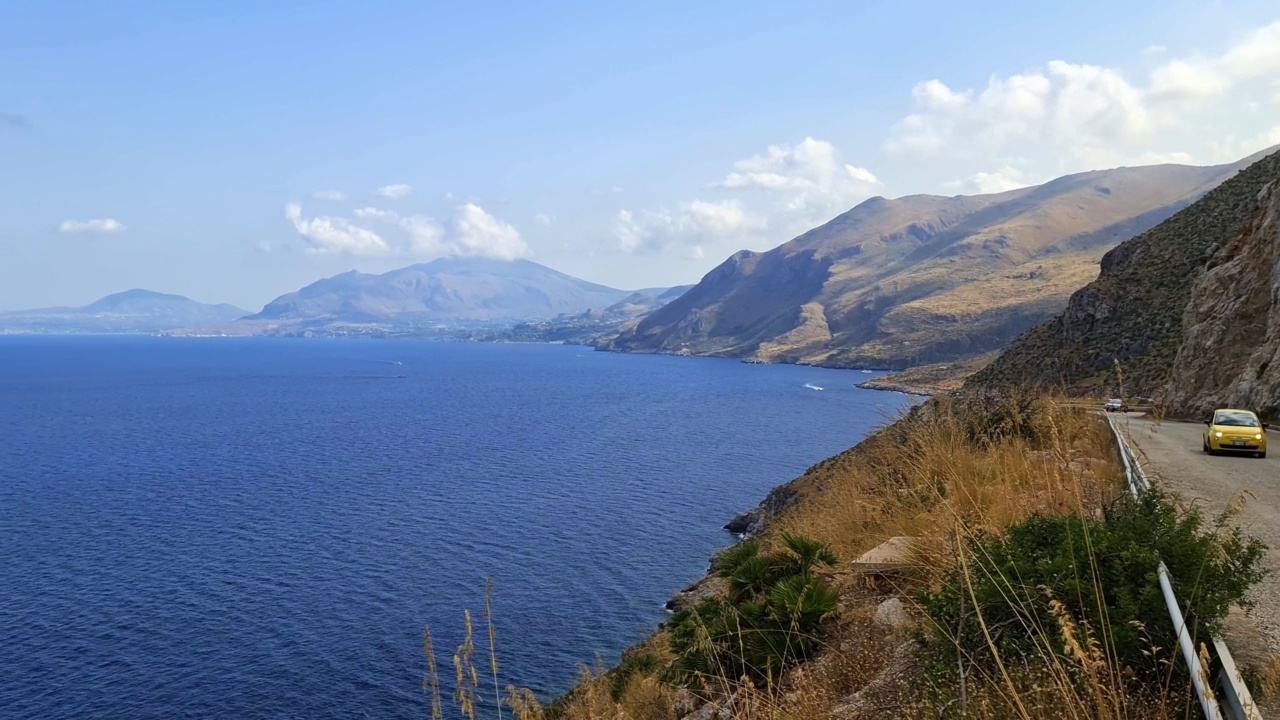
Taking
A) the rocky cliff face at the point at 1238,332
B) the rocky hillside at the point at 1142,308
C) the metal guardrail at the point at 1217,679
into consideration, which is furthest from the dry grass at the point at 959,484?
the rocky hillside at the point at 1142,308

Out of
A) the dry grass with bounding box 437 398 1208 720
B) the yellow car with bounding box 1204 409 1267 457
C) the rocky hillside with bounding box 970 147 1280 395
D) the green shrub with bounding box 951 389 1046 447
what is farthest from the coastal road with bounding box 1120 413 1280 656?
the rocky hillside with bounding box 970 147 1280 395

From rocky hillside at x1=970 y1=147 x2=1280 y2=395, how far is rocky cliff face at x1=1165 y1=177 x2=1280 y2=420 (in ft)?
36.5

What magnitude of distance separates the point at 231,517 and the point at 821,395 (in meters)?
98.5

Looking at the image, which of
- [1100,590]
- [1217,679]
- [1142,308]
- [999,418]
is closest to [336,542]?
[999,418]

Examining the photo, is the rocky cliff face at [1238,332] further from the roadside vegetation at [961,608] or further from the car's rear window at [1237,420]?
the roadside vegetation at [961,608]

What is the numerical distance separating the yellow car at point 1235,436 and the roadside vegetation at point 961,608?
8.87 meters

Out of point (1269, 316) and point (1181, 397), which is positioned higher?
point (1269, 316)

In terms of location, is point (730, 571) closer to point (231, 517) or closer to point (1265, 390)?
point (1265, 390)

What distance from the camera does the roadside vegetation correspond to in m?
3.76

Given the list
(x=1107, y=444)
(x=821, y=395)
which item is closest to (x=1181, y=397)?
(x=1107, y=444)

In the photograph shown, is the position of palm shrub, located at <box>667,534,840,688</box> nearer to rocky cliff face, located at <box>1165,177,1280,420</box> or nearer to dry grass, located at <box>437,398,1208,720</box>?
dry grass, located at <box>437,398,1208,720</box>

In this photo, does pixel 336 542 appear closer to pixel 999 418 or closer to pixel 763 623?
pixel 999 418

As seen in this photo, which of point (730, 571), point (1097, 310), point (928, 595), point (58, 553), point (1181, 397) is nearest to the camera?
point (928, 595)

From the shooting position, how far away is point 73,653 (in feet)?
102
